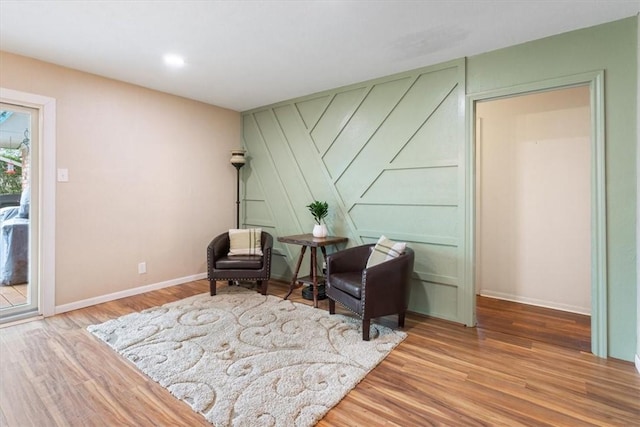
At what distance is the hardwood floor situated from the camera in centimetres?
168

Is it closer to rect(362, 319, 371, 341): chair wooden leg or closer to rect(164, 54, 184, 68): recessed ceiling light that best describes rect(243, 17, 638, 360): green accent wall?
rect(362, 319, 371, 341): chair wooden leg

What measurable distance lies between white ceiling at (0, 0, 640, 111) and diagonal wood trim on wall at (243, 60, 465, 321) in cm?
30

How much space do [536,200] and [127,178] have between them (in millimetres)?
4644

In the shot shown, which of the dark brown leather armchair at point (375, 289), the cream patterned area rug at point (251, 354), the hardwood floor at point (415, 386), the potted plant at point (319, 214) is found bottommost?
the hardwood floor at point (415, 386)

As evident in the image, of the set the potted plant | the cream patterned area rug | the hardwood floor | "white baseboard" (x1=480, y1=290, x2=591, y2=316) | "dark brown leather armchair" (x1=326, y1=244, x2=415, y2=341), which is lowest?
the hardwood floor

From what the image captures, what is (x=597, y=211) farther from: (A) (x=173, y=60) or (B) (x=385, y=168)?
(A) (x=173, y=60)

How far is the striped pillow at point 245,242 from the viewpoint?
3.90 metres

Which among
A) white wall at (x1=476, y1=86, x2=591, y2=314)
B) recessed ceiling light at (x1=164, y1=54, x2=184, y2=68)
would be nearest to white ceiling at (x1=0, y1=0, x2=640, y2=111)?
recessed ceiling light at (x1=164, y1=54, x2=184, y2=68)

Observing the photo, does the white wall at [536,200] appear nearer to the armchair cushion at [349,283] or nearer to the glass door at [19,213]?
the armchair cushion at [349,283]

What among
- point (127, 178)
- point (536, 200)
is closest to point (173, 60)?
point (127, 178)

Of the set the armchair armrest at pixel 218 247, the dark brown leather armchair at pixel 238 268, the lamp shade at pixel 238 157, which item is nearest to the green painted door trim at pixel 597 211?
the dark brown leather armchair at pixel 238 268

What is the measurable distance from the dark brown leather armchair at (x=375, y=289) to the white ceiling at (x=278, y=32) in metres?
1.84

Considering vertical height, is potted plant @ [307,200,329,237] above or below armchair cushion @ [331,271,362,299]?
above

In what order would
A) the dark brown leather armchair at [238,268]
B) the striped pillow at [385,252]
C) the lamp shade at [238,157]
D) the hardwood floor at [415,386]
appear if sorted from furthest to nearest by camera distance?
1. the lamp shade at [238,157]
2. the dark brown leather armchair at [238,268]
3. the striped pillow at [385,252]
4. the hardwood floor at [415,386]
